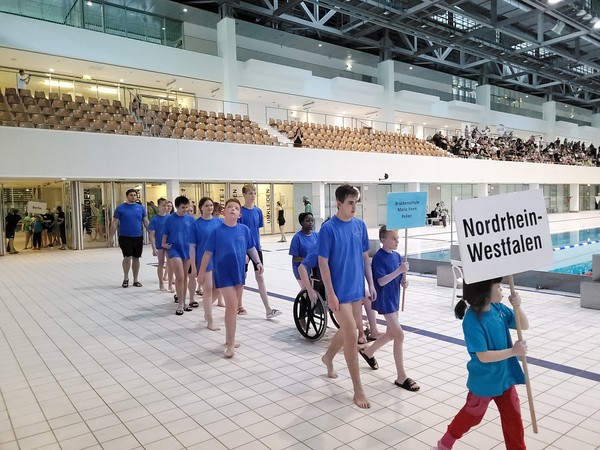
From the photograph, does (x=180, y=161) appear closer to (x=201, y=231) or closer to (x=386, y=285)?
(x=201, y=231)

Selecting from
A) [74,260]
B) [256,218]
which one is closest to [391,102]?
[74,260]

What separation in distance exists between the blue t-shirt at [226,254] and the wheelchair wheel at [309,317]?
91 centimetres

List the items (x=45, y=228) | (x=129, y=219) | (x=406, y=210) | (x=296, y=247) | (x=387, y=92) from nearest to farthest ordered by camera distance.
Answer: (x=406, y=210)
(x=296, y=247)
(x=129, y=219)
(x=45, y=228)
(x=387, y=92)

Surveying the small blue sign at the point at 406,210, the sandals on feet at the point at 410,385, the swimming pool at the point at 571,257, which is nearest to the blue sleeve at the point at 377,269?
the small blue sign at the point at 406,210

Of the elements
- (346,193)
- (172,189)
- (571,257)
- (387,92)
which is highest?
(387,92)

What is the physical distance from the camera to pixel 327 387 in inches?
150

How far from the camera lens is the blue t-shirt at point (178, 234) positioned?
6.71 m

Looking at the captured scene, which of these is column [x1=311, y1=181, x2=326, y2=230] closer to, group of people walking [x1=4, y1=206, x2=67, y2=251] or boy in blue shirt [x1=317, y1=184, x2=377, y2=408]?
group of people walking [x1=4, y1=206, x2=67, y2=251]

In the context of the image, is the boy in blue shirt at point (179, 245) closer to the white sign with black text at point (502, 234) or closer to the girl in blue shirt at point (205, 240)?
the girl in blue shirt at point (205, 240)

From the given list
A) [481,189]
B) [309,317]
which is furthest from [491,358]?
[481,189]

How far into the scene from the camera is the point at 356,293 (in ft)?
11.3

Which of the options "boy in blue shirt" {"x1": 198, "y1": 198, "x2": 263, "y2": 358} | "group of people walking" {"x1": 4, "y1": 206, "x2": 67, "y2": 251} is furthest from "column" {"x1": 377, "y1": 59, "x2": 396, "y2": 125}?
"boy in blue shirt" {"x1": 198, "y1": 198, "x2": 263, "y2": 358}

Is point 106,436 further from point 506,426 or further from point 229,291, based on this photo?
point 506,426

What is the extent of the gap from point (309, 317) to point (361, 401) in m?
1.82
